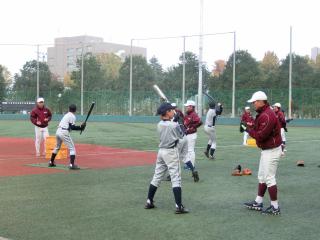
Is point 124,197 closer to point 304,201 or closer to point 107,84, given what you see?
point 304,201

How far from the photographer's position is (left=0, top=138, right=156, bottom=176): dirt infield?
13531 millimetres

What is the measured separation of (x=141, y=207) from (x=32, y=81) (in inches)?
2214

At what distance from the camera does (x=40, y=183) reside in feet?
36.1

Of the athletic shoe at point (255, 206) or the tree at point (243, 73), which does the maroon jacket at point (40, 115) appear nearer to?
the athletic shoe at point (255, 206)

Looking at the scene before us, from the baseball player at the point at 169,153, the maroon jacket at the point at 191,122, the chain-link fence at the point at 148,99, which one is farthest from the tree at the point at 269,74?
the baseball player at the point at 169,153

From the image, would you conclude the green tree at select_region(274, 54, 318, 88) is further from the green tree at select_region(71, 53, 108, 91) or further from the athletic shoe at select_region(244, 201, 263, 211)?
the athletic shoe at select_region(244, 201, 263, 211)

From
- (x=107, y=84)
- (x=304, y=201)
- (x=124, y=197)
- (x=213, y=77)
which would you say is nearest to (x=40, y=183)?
(x=124, y=197)

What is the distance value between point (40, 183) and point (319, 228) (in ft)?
21.1

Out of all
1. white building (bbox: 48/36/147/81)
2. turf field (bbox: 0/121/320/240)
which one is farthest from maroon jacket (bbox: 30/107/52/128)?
white building (bbox: 48/36/147/81)

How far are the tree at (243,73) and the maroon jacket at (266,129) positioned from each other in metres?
38.7

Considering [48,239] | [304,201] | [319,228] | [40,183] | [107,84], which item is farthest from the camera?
[107,84]

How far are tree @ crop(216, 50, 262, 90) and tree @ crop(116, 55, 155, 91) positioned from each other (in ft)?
32.7

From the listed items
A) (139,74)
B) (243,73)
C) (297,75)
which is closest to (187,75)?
(243,73)

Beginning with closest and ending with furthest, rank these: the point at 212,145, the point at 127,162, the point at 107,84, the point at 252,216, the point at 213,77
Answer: the point at 252,216 < the point at 127,162 < the point at 212,145 < the point at 213,77 < the point at 107,84
